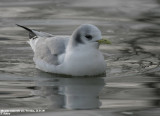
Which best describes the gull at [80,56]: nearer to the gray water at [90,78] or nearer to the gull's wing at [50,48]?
the gull's wing at [50,48]

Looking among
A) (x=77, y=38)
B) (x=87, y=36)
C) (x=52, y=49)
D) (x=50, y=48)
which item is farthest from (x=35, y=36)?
(x=87, y=36)

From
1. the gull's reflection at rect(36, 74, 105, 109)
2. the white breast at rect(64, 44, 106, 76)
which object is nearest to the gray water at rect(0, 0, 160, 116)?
the gull's reflection at rect(36, 74, 105, 109)

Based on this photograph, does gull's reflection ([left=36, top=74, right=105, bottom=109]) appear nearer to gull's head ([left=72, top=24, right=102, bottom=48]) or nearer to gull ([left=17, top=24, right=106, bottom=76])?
gull ([left=17, top=24, right=106, bottom=76])

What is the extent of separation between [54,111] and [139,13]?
786 cm

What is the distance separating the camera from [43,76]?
9625mm

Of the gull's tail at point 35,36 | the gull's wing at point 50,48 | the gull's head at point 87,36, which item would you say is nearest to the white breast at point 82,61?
the gull's head at point 87,36

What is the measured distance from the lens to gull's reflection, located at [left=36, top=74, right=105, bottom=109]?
25.7 ft

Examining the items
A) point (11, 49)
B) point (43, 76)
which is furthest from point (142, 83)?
point (11, 49)

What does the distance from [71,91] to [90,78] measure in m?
0.92

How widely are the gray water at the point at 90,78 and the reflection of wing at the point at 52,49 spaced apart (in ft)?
0.81

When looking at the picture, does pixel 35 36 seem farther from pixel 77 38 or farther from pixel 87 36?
pixel 87 36

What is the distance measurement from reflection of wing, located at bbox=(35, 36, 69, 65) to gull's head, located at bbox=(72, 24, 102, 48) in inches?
17.4

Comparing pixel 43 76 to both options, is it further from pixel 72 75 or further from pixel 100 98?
pixel 100 98

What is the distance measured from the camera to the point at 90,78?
9.43 metres
